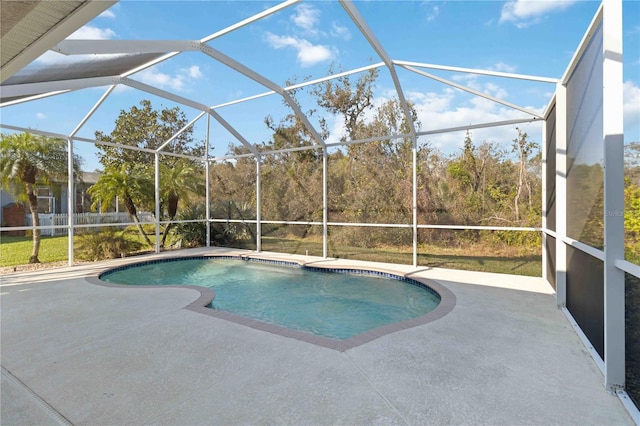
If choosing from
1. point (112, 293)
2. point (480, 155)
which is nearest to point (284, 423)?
point (112, 293)

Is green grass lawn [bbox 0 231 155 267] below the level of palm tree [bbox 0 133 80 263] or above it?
below

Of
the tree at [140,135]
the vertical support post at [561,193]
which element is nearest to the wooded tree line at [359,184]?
the vertical support post at [561,193]

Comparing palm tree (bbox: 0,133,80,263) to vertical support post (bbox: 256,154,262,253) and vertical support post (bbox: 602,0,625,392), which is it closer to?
vertical support post (bbox: 256,154,262,253)

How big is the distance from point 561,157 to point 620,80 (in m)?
2.49

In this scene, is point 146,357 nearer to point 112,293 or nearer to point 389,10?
point 112,293

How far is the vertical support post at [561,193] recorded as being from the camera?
4.75m

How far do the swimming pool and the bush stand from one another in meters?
1.41

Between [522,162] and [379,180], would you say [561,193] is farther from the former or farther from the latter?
[379,180]

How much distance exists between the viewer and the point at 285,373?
2.84m

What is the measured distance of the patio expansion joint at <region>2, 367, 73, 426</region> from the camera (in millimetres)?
2253

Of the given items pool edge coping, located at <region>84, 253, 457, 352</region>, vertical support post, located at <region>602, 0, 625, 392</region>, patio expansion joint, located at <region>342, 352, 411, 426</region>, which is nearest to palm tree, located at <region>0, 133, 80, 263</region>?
pool edge coping, located at <region>84, 253, 457, 352</region>

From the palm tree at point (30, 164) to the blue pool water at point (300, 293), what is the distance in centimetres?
306

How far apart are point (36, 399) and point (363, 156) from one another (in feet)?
30.9

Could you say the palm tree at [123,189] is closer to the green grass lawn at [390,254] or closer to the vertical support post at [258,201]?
the green grass lawn at [390,254]
